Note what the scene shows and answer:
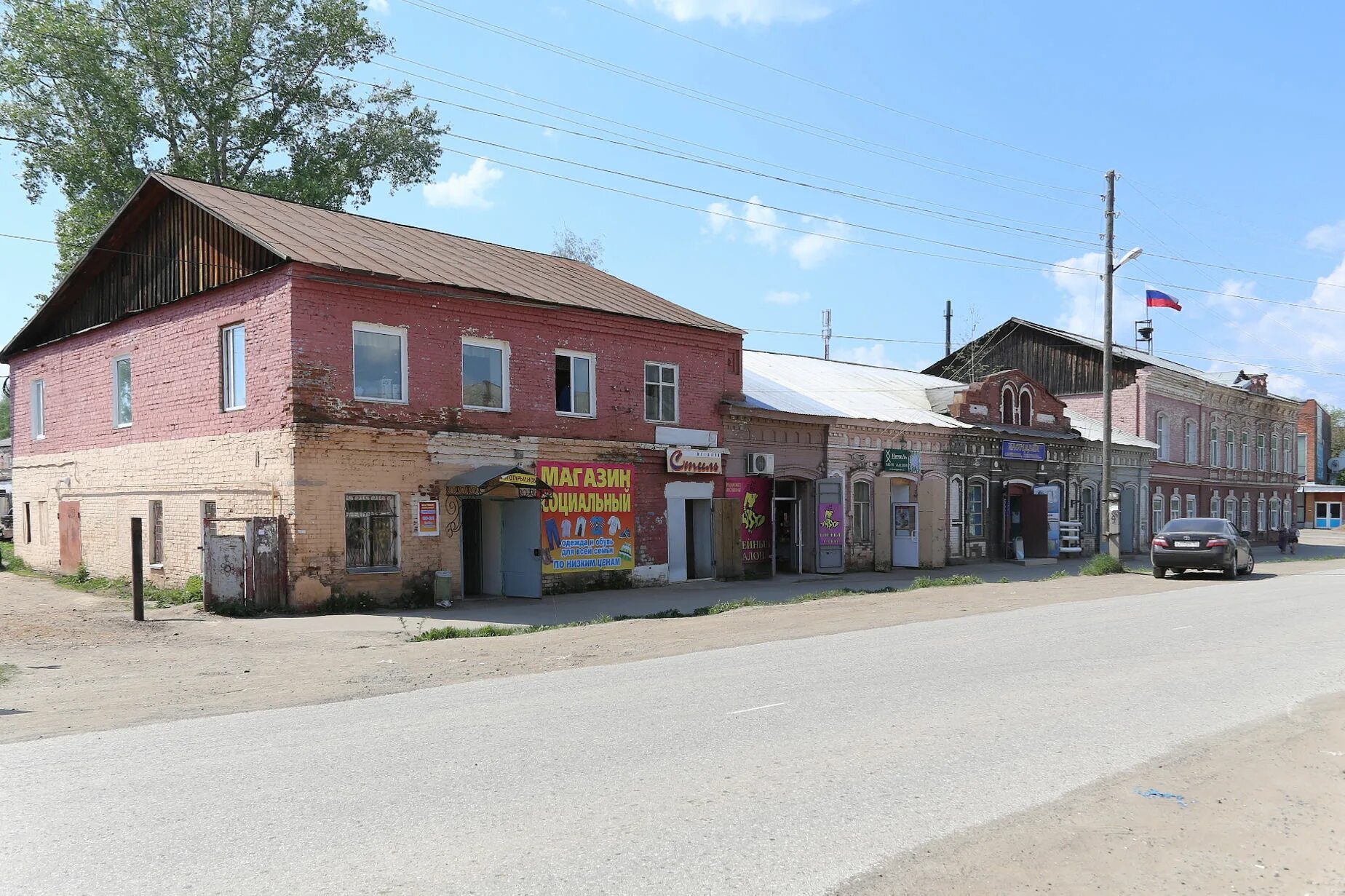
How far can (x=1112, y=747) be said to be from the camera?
279 inches

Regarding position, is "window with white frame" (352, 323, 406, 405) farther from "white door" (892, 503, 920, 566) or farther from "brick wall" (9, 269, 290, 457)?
"white door" (892, 503, 920, 566)

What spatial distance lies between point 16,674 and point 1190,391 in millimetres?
46462

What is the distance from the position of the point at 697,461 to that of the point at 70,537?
1455cm

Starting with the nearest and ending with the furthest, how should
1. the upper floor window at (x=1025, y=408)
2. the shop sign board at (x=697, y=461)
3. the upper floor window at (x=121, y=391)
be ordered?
the upper floor window at (x=121, y=391) → the shop sign board at (x=697, y=461) → the upper floor window at (x=1025, y=408)

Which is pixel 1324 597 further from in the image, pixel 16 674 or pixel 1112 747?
pixel 16 674

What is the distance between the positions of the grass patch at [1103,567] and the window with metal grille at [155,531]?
73.0 ft

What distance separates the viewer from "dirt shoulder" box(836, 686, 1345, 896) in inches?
185

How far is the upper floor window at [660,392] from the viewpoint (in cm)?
2280

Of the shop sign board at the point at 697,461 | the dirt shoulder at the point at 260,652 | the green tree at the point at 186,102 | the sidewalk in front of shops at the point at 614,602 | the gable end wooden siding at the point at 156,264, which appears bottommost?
the sidewalk in front of shops at the point at 614,602

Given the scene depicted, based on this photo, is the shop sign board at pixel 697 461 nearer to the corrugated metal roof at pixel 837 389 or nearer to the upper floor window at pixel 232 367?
the corrugated metal roof at pixel 837 389

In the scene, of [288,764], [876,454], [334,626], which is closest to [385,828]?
[288,764]

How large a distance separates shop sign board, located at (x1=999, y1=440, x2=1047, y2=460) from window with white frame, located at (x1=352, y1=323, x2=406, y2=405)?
21455 millimetres

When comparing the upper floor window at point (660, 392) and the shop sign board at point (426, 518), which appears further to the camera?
the upper floor window at point (660, 392)

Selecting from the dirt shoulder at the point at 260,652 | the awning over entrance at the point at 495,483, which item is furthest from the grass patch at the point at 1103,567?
the awning over entrance at the point at 495,483
